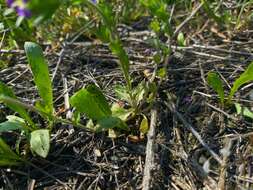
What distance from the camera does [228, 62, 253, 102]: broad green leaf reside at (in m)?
1.42

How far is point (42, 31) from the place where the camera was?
202cm

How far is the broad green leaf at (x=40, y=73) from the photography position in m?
1.52

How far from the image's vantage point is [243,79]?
1.43 meters

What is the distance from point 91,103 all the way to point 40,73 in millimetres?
234

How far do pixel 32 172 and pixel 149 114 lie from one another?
42 centimetres

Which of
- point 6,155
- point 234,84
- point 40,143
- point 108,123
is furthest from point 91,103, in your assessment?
point 234,84

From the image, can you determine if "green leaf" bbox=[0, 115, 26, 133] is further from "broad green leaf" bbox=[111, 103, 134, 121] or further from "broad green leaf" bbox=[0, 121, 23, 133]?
"broad green leaf" bbox=[111, 103, 134, 121]

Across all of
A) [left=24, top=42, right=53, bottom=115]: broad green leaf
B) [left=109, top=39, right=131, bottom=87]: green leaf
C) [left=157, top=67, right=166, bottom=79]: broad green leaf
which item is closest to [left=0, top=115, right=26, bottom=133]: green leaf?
[left=24, top=42, right=53, bottom=115]: broad green leaf

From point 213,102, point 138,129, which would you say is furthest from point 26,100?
point 213,102

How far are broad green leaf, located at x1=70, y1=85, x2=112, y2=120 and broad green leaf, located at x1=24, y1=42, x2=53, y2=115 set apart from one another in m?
0.16

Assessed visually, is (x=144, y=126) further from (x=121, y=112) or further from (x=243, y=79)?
(x=243, y=79)

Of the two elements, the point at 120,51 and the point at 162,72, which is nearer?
the point at 120,51

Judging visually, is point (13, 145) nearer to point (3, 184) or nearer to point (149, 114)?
point (3, 184)

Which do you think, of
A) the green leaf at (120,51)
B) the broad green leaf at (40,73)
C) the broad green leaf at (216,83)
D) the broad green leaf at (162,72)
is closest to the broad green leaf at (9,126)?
the broad green leaf at (40,73)
